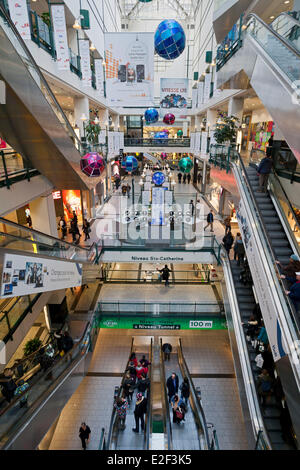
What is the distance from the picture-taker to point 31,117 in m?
6.33

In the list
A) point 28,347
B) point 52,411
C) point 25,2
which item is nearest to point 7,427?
point 52,411

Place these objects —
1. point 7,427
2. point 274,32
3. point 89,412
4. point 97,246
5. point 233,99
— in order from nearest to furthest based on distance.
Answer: point 7,427, point 274,32, point 89,412, point 97,246, point 233,99

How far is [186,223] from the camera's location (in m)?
14.0

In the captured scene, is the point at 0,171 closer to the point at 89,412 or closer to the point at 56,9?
the point at 56,9

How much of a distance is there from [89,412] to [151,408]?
206cm

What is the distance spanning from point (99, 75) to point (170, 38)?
9.19 metres

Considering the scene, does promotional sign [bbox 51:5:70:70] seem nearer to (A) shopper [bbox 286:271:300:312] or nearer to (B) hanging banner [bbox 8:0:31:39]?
(B) hanging banner [bbox 8:0:31:39]

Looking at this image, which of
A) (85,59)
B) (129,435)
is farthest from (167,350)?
(85,59)

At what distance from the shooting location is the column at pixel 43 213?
9.80 m

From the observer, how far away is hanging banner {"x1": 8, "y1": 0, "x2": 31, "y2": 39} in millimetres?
5879

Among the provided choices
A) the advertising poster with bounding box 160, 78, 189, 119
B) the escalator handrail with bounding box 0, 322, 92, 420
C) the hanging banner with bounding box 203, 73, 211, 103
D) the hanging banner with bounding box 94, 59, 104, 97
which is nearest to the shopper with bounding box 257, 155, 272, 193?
the escalator handrail with bounding box 0, 322, 92, 420

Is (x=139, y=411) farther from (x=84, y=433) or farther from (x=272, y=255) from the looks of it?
(x=272, y=255)

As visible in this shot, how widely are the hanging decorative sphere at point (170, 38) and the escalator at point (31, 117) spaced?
3594 millimetres

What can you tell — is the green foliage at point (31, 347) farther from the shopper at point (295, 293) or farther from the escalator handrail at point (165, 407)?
the shopper at point (295, 293)
